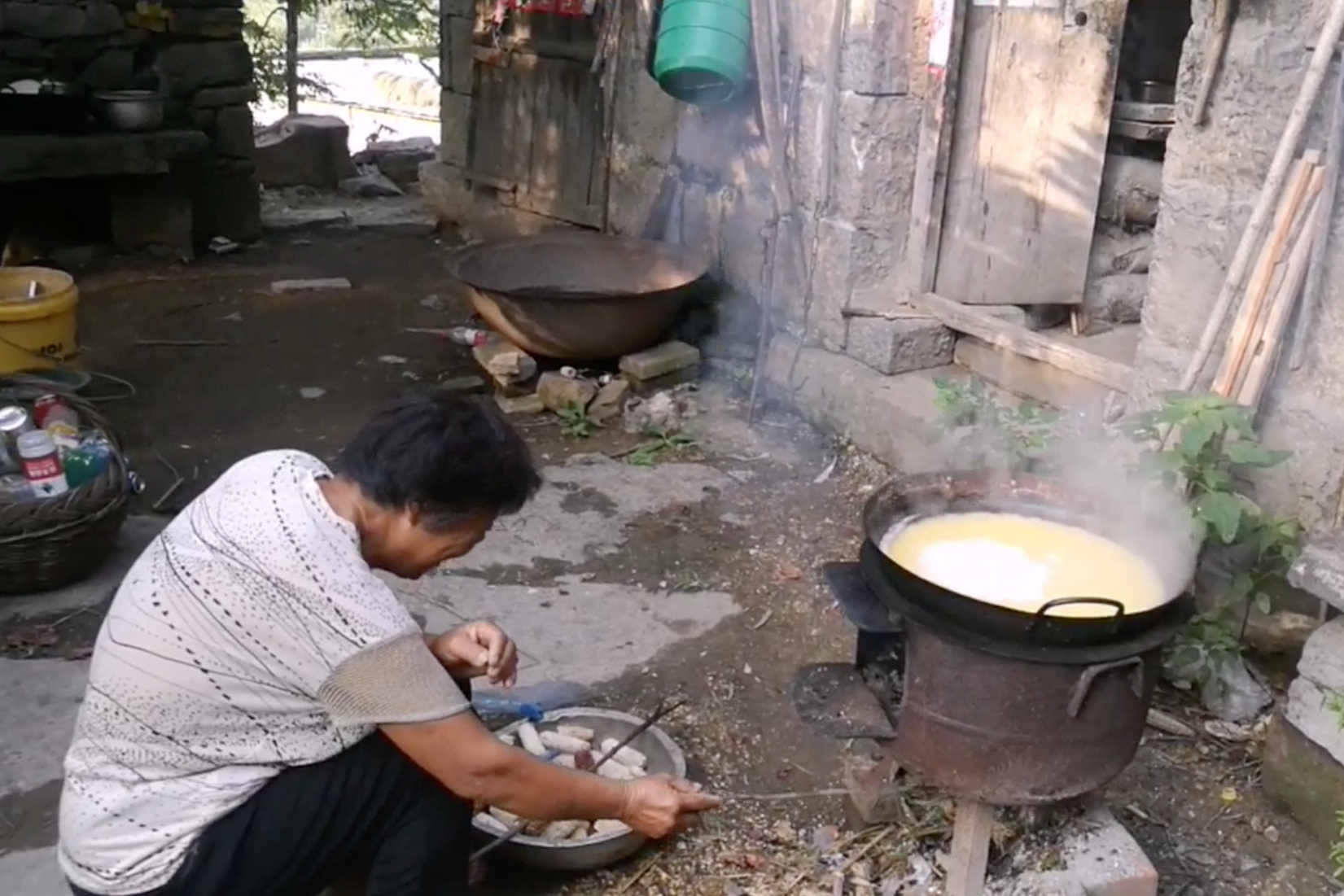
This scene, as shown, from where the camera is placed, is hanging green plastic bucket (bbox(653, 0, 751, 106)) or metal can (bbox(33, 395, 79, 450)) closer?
metal can (bbox(33, 395, 79, 450))

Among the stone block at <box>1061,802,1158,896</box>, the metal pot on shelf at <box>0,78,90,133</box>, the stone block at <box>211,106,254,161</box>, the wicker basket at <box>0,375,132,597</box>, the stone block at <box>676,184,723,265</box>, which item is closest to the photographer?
the stone block at <box>1061,802,1158,896</box>

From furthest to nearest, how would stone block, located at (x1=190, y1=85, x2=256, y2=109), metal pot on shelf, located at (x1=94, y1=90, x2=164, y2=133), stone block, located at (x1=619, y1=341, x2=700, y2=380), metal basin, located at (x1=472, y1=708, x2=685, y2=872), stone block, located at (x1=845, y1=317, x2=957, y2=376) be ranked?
stone block, located at (x1=190, y1=85, x2=256, y2=109) < metal pot on shelf, located at (x1=94, y1=90, x2=164, y2=133) < stone block, located at (x1=619, y1=341, x2=700, y2=380) < stone block, located at (x1=845, y1=317, x2=957, y2=376) < metal basin, located at (x1=472, y1=708, x2=685, y2=872)

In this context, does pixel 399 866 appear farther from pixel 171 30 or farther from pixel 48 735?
pixel 171 30

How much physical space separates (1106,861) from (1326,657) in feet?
2.54

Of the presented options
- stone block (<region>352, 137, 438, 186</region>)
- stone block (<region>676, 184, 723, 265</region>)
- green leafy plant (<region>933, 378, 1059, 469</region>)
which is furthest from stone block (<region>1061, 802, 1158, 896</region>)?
stone block (<region>352, 137, 438, 186</region>)

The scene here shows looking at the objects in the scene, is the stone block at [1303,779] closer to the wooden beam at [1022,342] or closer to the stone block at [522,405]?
the wooden beam at [1022,342]

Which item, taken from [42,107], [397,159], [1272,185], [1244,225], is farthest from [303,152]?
[1272,185]

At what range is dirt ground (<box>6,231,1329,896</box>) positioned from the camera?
9.05 feet

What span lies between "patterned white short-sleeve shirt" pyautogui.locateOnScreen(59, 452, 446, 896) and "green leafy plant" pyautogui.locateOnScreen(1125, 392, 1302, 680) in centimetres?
195

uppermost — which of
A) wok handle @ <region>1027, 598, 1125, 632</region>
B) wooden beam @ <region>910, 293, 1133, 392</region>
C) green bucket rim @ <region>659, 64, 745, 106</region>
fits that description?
green bucket rim @ <region>659, 64, 745, 106</region>

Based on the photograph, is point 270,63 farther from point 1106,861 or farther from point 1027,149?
point 1106,861

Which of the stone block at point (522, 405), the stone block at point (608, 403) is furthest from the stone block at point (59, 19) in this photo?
the stone block at point (608, 403)

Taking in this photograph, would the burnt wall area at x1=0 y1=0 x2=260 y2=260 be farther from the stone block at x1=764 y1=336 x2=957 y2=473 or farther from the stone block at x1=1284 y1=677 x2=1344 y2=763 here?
the stone block at x1=1284 y1=677 x2=1344 y2=763

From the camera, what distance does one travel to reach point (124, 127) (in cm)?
695
